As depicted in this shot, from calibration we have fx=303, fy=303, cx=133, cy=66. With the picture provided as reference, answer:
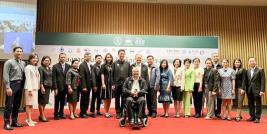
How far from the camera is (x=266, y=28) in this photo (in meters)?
9.76

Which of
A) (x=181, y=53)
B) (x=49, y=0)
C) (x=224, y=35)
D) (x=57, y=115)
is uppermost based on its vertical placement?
(x=49, y=0)

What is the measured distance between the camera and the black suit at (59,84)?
5844 mm

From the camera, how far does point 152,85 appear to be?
6398 mm

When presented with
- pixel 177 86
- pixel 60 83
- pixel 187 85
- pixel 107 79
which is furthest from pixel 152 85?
pixel 60 83

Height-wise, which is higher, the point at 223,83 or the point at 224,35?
the point at 224,35

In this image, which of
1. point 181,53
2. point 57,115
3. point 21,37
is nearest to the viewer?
point 57,115

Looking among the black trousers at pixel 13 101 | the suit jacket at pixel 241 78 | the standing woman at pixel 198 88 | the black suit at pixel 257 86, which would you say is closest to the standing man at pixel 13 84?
the black trousers at pixel 13 101

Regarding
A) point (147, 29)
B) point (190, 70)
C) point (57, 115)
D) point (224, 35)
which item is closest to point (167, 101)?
point (190, 70)

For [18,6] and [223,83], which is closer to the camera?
[223,83]

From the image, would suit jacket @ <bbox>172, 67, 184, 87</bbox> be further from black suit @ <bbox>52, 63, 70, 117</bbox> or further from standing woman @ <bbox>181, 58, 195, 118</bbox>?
black suit @ <bbox>52, 63, 70, 117</bbox>

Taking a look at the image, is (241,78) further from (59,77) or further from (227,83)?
(59,77)

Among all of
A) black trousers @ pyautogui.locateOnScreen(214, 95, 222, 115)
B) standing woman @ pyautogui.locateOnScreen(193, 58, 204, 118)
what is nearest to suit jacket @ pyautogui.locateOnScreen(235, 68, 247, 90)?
black trousers @ pyautogui.locateOnScreen(214, 95, 222, 115)

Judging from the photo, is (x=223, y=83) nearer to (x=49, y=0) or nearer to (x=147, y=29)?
(x=147, y=29)

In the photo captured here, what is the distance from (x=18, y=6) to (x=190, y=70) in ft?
15.2
